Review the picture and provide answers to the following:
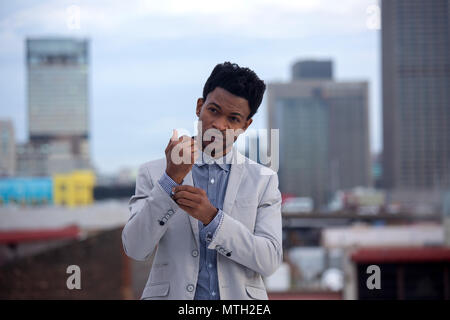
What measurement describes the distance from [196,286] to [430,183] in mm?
80202

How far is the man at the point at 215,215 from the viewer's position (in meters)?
1.50

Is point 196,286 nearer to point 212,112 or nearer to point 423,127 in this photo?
point 212,112

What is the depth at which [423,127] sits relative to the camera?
75.6 meters

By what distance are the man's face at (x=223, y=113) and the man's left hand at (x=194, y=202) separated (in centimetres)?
21

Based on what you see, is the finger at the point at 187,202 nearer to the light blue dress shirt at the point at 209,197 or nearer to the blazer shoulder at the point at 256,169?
the light blue dress shirt at the point at 209,197

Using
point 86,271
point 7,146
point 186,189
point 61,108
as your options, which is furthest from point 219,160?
point 61,108

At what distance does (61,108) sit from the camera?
20.8m

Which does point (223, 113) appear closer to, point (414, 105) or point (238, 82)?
point (238, 82)

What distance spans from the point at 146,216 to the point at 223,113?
0.37m

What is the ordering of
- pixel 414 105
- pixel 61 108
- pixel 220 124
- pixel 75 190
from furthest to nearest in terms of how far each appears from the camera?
pixel 414 105 → pixel 75 190 → pixel 61 108 → pixel 220 124

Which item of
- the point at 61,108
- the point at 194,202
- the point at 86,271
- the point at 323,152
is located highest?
the point at 61,108
